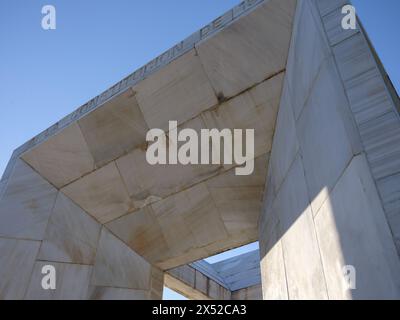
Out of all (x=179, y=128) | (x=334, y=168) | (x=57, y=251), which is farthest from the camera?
(x=57, y=251)

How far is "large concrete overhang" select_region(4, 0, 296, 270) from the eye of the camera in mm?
5184

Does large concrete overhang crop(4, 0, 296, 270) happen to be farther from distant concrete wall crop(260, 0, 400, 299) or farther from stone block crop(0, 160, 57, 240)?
distant concrete wall crop(260, 0, 400, 299)

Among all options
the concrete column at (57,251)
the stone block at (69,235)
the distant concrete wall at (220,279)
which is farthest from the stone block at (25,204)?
the distant concrete wall at (220,279)

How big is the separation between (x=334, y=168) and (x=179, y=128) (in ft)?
10.9

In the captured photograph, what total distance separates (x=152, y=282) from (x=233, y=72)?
186 inches

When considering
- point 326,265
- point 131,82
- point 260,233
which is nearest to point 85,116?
point 131,82

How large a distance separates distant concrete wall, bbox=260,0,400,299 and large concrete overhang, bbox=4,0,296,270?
625mm

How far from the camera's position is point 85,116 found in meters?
6.23

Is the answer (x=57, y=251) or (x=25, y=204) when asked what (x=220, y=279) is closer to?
(x=57, y=251)

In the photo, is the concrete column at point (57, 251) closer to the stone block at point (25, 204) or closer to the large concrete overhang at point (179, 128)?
the stone block at point (25, 204)

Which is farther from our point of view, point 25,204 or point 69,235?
point 69,235

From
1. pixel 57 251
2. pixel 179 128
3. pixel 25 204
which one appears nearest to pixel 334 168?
pixel 179 128

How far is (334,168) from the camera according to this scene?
2.98 meters

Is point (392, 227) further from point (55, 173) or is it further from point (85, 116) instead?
point (55, 173)
